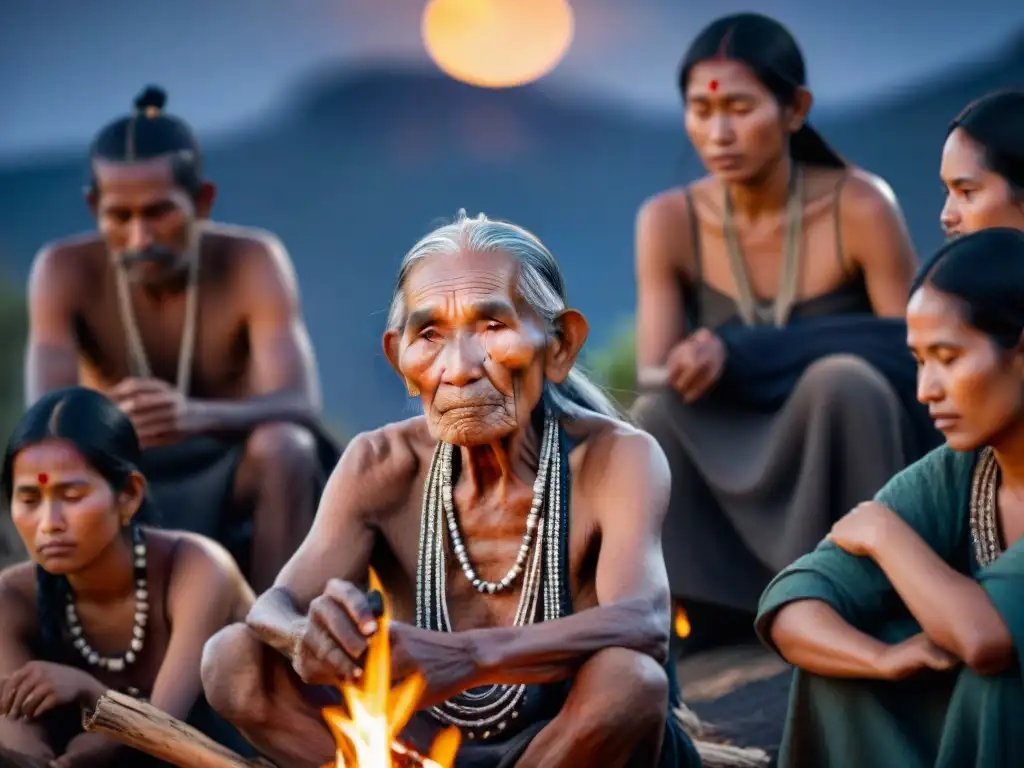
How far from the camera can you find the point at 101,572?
5.33 meters

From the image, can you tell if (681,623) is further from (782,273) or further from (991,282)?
(991,282)

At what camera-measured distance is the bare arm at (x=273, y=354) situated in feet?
21.1

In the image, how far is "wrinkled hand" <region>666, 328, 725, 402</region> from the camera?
242 inches

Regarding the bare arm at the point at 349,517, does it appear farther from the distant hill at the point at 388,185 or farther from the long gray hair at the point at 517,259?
the distant hill at the point at 388,185

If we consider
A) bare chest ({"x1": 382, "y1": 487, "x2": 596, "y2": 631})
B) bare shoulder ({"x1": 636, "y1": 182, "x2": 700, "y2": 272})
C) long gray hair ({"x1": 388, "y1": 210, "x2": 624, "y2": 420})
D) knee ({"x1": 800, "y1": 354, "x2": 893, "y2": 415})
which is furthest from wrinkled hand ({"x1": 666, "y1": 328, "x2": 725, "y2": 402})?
bare chest ({"x1": 382, "y1": 487, "x2": 596, "y2": 631})

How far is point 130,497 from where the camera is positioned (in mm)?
5445

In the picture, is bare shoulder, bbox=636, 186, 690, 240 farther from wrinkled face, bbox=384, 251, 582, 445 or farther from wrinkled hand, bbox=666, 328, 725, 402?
wrinkled face, bbox=384, 251, 582, 445

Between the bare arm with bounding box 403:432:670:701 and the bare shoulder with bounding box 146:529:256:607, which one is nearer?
the bare arm with bounding box 403:432:670:701

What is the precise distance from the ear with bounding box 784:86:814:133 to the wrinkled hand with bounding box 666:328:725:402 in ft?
2.90

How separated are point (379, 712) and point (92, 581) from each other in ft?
5.01

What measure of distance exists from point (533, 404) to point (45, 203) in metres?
9.30

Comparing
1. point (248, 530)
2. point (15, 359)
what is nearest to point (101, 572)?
point (248, 530)

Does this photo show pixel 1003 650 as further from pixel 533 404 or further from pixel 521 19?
pixel 521 19

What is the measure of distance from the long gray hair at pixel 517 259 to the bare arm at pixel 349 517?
33 centimetres
